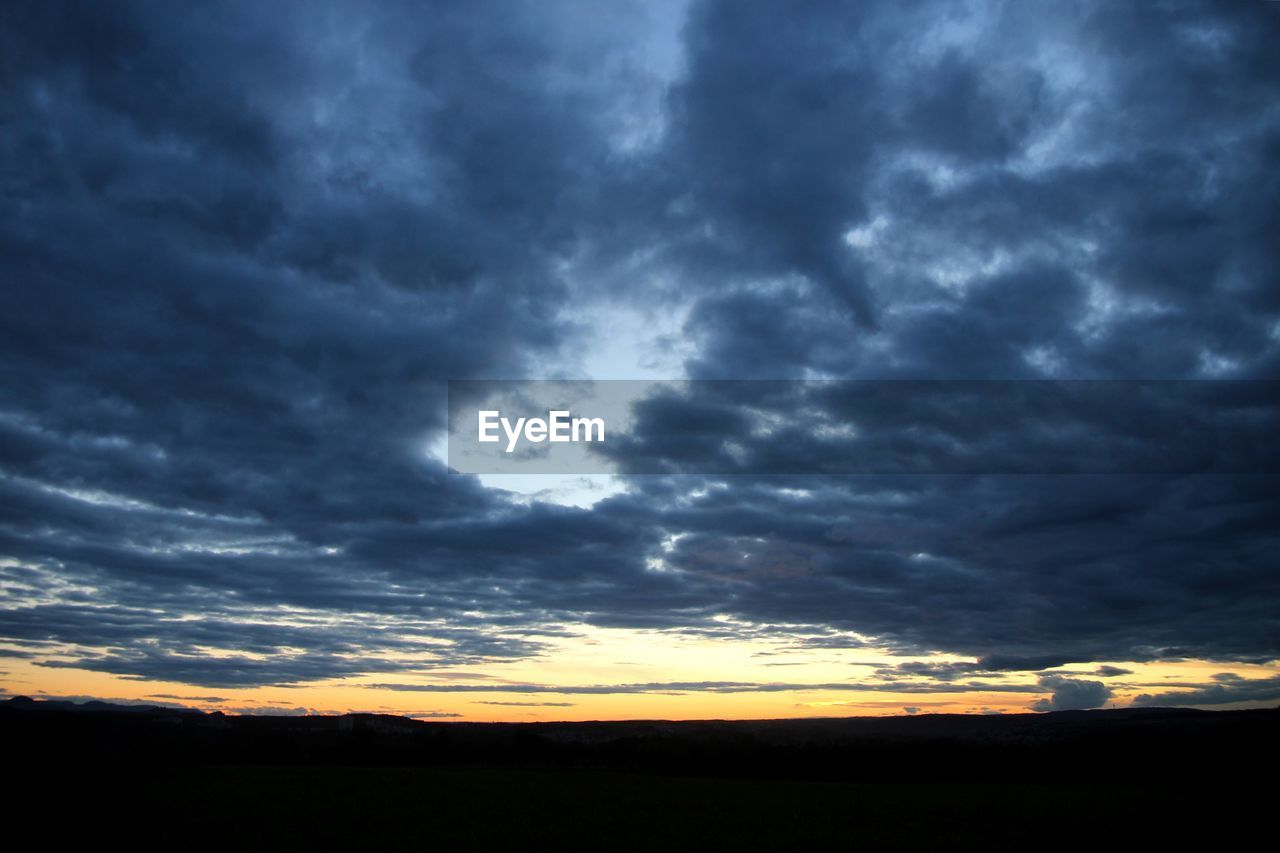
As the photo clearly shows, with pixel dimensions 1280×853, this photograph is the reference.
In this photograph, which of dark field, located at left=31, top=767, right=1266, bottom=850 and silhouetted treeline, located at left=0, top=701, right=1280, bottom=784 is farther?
silhouetted treeline, located at left=0, top=701, right=1280, bottom=784

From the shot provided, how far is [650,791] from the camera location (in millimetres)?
72125

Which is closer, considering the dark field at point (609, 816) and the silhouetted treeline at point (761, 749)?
the dark field at point (609, 816)

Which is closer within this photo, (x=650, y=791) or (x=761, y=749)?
(x=650, y=791)

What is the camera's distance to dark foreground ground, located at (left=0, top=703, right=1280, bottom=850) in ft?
142

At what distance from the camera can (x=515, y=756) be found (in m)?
140

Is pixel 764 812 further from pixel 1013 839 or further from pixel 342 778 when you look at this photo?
pixel 342 778

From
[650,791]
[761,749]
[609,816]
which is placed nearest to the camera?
[609,816]

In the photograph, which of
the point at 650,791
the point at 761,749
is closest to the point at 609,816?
the point at 650,791

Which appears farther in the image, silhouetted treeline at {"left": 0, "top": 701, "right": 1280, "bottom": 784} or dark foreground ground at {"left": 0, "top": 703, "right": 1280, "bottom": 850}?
silhouetted treeline at {"left": 0, "top": 701, "right": 1280, "bottom": 784}

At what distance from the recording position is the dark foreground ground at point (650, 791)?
4341cm

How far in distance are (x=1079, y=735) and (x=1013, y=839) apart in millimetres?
109232

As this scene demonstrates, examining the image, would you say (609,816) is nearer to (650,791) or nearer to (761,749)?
(650,791)

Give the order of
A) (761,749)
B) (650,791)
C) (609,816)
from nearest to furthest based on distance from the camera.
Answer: (609,816), (650,791), (761,749)

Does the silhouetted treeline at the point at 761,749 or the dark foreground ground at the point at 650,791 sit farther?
the silhouetted treeline at the point at 761,749
